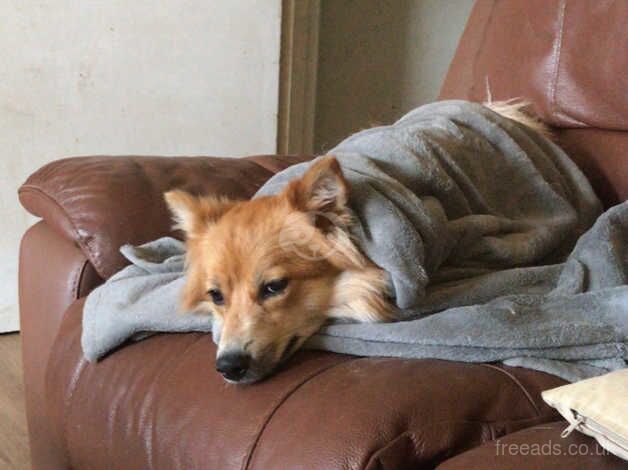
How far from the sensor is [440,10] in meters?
3.19

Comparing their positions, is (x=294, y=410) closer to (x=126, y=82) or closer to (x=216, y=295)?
(x=216, y=295)

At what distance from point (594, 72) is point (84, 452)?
134cm

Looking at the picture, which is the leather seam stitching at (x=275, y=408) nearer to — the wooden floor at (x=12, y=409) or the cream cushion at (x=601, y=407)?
the cream cushion at (x=601, y=407)

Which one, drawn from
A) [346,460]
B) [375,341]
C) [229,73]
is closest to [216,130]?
[229,73]

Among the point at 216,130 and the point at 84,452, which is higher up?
the point at 216,130

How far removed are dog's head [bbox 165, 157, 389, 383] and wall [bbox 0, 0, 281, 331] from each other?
4.47ft

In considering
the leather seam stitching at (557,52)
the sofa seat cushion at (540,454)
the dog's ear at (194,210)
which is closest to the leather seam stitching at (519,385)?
the sofa seat cushion at (540,454)

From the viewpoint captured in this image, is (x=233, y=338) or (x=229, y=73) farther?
(x=229, y=73)

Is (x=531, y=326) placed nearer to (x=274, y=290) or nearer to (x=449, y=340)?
(x=449, y=340)

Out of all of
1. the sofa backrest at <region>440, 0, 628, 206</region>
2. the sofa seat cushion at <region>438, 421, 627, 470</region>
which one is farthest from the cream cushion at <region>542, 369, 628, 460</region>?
the sofa backrest at <region>440, 0, 628, 206</region>

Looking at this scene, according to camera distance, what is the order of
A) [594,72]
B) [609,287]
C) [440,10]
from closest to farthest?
1. [609,287]
2. [594,72]
3. [440,10]

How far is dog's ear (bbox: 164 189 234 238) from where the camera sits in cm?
144

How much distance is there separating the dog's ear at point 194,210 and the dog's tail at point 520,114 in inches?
29.0

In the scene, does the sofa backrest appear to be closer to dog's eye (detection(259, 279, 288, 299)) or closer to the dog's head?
the dog's head
